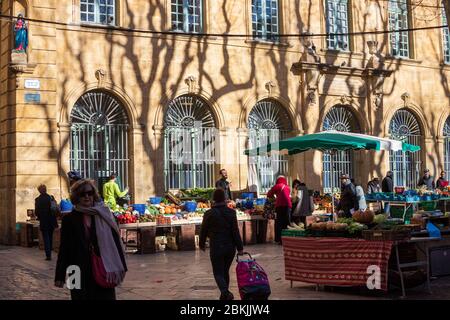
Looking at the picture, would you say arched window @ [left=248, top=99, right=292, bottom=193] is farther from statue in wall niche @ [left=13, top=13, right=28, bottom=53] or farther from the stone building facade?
statue in wall niche @ [left=13, top=13, right=28, bottom=53]

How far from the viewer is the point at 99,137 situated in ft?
63.0

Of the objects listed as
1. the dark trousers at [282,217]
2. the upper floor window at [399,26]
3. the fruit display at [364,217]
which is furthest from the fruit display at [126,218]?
the upper floor window at [399,26]

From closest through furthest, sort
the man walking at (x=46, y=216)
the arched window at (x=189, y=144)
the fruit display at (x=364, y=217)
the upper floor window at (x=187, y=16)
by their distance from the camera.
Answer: the fruit display at (x=364, y=217)
the man walking at (x=46, y=216)
the arched window at (x=189, y=144)
the upper floor window at (x=187, y=16)

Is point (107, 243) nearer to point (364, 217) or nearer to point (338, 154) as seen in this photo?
point (364, 217)

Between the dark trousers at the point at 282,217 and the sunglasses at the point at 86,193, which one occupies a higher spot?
the sunglasses at the point at 86,193

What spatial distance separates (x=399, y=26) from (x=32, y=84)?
46.2 ft

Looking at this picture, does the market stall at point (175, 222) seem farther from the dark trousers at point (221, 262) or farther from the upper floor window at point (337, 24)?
the upper floor window at point (337, 24)

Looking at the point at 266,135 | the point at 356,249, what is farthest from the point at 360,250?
the point at 266,135

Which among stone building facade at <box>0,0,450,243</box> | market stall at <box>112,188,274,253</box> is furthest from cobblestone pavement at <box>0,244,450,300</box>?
stone building facade at <box>0,0,450,243</box>

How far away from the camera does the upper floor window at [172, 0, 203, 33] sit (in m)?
20.6

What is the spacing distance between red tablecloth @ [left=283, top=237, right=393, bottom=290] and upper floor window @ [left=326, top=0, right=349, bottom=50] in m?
14.4

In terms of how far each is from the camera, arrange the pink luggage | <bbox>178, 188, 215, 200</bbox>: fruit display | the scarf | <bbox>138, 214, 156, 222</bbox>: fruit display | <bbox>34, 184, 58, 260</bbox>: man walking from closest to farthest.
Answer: the scarf
the pink luggage
<bbox>34, 184, 58, 260</bbox>: man walking
<bbox>138, 214, 156, 222</bbox>: fruit display
<bbox>178, 188, 215, 200</bbox>: fruit display

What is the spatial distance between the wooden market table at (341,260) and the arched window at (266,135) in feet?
36.6

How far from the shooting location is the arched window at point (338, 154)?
923 inches
